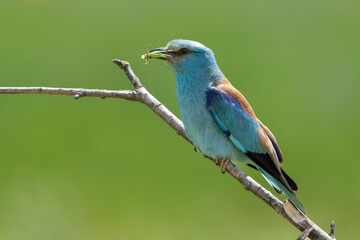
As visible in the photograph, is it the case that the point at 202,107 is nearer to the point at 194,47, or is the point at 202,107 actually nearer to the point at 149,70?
the point at 194,47

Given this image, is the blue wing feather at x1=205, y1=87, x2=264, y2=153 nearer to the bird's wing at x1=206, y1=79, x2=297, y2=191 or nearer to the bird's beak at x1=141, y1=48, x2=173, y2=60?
the bird's wing at x1=206, y1=79, x2=297, y2=191

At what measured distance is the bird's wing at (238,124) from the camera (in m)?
2.20

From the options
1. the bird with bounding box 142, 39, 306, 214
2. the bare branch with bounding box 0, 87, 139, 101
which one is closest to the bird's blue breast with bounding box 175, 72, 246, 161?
the bird with bounding box 142, 39, 306, 214

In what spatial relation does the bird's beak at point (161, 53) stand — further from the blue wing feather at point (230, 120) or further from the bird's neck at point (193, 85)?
the blue wing feather at point (230, 120)

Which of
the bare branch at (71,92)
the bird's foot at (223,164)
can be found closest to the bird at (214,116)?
the bird's foot at (223,164)

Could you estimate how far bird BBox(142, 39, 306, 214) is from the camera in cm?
220

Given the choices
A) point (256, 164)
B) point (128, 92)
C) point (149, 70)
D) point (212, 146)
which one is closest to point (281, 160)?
point (256, 164)

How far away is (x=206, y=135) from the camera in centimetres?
221

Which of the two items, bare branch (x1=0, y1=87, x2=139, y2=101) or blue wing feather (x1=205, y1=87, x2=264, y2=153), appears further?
blue wing feather (x1=205, y1=87, x2=264, y2=153)

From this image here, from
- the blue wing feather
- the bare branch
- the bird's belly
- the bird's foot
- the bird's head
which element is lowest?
the bare branch

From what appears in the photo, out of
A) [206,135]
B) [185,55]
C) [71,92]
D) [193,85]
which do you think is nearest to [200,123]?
[206,135]

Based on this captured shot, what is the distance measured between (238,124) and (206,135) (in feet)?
0.44

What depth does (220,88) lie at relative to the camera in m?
2.27

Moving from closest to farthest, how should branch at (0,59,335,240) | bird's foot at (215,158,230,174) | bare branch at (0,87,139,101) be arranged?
branch at (0,59,335,240) → bare branch at (0,87,139,101) → bird's foot at (215,158,230,174)
